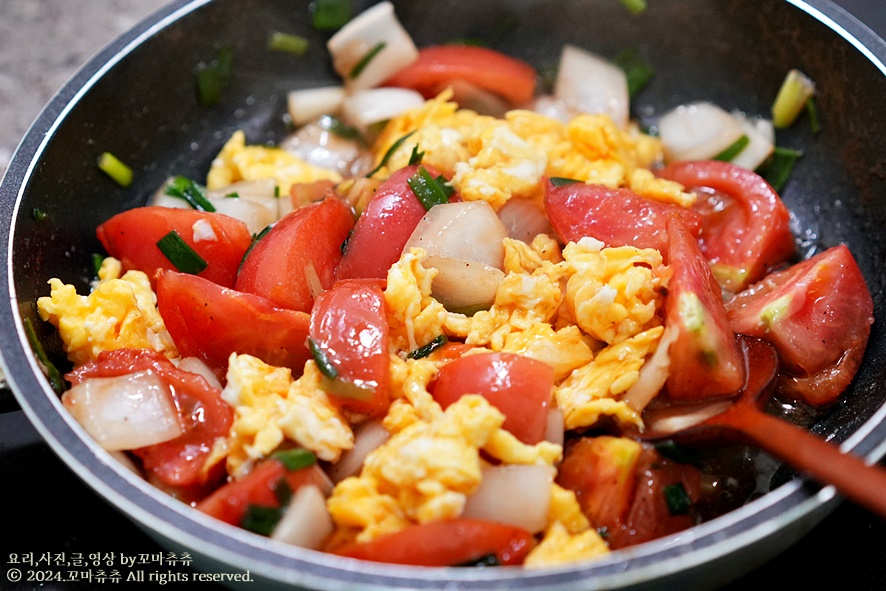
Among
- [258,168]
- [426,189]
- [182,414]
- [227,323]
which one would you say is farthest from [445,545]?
[258,168]

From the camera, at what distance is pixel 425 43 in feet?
8.78

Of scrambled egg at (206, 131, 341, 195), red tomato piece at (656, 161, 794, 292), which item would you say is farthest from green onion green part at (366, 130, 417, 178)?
red tomato piece at (656, 161, 794, 292)

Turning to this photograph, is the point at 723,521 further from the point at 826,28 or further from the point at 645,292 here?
the point at 826,28

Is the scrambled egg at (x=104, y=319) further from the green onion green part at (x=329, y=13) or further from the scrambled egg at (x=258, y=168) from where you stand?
the green onion green part at (x=329, y=13)

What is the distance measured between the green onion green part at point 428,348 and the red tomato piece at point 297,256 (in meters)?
0.28

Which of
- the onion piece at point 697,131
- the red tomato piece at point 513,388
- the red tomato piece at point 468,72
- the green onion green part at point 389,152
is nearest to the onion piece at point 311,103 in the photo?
the red tomato piece at point 468,72

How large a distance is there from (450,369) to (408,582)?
0.56 m

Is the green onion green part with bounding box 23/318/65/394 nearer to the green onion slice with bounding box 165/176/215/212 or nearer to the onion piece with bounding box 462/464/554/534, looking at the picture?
the green onion slice with bounding box 165/176/215/212

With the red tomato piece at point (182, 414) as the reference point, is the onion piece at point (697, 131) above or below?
above

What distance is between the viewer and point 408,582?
1.15 metres

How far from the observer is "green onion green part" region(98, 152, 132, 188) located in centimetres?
218

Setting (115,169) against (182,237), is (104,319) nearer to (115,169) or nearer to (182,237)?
(182,237)

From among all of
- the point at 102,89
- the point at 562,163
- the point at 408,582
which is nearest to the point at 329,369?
the point at 408,582

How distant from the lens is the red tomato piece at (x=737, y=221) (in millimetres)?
2008
